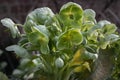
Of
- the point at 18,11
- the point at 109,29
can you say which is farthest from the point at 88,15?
the point at 18,11

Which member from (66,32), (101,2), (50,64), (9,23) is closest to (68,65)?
(50,64)

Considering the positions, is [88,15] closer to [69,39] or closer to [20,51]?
[69,39]

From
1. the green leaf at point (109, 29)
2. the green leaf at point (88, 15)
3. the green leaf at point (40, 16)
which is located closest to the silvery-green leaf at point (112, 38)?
the green leaf at point (109, 29)

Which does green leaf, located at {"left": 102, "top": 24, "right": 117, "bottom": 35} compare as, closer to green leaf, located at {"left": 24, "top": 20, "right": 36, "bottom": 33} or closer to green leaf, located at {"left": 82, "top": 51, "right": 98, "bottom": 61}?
green leaf, located at {"left": 82, "top": 51, "right": 98, "bottom": 61}

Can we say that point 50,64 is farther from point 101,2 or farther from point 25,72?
point 101,2

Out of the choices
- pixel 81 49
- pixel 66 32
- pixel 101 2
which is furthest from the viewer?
pixel 101 2

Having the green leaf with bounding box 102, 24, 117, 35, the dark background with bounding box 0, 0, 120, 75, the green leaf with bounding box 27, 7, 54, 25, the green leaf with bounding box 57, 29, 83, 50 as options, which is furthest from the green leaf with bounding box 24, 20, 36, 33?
the dark background with bounding box 0, 0, 120, 75
